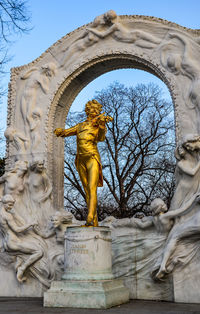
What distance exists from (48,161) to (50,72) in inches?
84.0

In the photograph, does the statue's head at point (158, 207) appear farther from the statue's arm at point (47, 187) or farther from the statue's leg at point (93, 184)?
the statue's arm at point (47, 187)

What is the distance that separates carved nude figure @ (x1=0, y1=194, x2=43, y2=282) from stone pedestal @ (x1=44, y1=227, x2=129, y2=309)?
1.36 metres

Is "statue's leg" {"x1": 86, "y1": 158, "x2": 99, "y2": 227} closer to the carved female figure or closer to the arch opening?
the arch opening

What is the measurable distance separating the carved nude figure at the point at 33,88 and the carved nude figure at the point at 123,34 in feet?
4.60

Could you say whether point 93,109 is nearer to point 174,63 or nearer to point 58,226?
point 174,63

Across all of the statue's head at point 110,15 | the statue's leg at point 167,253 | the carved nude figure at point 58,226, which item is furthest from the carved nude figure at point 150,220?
the statue's head at point 110,15

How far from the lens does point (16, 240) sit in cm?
750

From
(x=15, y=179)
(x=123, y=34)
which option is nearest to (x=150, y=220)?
(x=15, y=179)

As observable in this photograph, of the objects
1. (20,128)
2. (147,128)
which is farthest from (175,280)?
(147,128)

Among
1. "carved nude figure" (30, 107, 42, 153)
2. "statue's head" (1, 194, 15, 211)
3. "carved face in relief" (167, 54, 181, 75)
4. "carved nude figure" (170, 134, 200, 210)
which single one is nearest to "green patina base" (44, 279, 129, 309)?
"carved nude figure" (170, 134, 200, 210)

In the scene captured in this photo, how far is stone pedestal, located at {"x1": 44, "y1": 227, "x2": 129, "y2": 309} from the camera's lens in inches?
222

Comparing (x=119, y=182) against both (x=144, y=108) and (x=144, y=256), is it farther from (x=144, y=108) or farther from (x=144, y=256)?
(x=144, y=256)

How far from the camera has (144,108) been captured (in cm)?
1764

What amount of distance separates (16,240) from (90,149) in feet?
7.80
